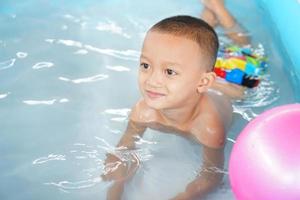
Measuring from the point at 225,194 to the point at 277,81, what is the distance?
0.75 metres

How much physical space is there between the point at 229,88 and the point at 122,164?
0.55 metres

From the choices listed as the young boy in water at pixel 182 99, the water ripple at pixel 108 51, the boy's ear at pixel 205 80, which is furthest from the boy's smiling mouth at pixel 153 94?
the water ripple at pixel 108 51

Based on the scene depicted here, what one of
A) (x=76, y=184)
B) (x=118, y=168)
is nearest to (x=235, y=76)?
(x=118, y=168)

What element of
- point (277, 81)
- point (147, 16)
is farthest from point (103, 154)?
point (147, 16)

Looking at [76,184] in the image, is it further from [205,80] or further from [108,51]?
[108,51]

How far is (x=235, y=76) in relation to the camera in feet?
6.66

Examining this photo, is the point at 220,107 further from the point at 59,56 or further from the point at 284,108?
the point at 59,56

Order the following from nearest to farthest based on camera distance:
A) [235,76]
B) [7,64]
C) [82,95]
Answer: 1. [235,76]
2. [82,95]
3. [7,64]

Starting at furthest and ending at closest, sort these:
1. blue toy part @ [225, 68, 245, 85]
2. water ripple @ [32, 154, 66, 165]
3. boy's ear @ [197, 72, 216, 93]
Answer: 1. blue toy part @ [225, 68, 245, 85]
2. water ripple @ [32, 154, 66, 165]
3. boy's ear @ [197, 72, 216, 93]

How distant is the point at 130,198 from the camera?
1.67m

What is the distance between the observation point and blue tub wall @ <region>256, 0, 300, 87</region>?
2213 millimetres

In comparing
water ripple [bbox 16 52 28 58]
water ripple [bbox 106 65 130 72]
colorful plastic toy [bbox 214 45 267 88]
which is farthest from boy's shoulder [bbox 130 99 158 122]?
water ripple [bbox 16 52 28 58]

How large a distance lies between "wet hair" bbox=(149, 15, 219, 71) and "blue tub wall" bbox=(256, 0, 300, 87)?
0.68m

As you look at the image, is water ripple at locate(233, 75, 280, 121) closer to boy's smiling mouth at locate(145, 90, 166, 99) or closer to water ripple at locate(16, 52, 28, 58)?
boy's smiling mouth at locate(145, 90, 166, 99)
